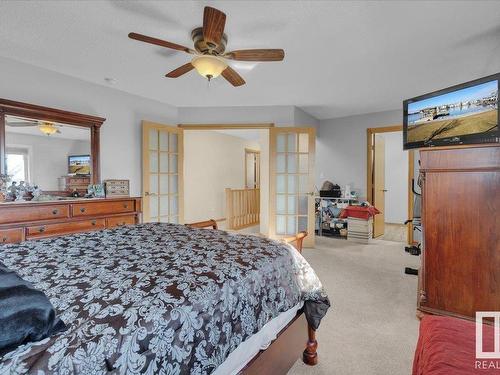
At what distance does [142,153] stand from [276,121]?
221cm

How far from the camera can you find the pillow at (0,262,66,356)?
2.14 ft

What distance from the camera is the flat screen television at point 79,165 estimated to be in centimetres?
326

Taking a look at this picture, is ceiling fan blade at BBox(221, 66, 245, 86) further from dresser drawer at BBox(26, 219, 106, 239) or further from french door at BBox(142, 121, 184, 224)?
dresser drawer at BBox(26, 219, 106, 239)

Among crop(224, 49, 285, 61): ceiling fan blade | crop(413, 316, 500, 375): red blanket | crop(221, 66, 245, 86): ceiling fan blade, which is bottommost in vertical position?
crop(413, 316, 500, 375): red blanket

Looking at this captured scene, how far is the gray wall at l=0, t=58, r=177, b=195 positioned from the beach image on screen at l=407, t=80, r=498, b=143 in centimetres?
354

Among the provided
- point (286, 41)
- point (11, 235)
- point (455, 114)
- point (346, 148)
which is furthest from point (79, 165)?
point (346, 148)

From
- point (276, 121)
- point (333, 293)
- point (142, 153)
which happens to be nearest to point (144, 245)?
point (333, 293)

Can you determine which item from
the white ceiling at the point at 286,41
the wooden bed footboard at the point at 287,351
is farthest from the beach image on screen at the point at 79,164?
the wooden bed footboard at the point at 287,351

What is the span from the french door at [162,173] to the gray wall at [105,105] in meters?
0.15

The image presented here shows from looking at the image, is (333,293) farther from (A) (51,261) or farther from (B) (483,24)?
(B) (483,24)

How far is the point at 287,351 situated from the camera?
1.45 m

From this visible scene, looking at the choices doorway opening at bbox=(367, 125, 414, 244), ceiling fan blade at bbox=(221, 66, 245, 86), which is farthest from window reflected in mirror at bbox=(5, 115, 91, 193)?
doorway opening at bbox=(367, 125, 414, 244)

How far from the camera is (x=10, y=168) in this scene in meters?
2.78

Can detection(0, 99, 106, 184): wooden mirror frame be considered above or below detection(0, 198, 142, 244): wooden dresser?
above
